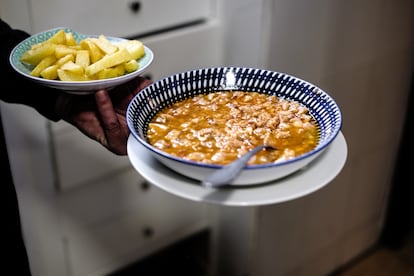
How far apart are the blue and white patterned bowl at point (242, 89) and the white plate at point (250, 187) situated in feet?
0.05

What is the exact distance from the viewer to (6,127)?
59.6 inches

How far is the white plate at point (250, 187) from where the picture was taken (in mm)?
770

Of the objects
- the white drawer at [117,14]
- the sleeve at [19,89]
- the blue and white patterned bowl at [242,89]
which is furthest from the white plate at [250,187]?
A: the white drawer at [117,14]

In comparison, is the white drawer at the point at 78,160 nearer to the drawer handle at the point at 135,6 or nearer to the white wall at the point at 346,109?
the drawer handle at the point at 135,6

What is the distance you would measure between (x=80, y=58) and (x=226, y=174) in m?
0.40

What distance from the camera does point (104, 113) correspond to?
3.06 ft

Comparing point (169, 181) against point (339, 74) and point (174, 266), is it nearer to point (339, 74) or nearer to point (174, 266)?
point (339, 74)

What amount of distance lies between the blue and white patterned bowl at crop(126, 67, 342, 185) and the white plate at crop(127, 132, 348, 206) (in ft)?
0.05

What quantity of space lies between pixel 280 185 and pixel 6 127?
0.95 metres

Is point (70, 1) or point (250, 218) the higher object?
point (70, 1)

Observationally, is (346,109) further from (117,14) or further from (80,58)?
(80,58)

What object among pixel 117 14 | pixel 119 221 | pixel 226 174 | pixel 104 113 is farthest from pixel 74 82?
pixel 119 221

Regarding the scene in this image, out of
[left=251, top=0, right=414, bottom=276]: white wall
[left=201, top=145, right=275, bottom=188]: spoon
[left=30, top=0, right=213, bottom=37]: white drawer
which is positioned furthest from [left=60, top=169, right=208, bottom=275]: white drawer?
[left=201, top=145, right=275, bottom=188]: spoon

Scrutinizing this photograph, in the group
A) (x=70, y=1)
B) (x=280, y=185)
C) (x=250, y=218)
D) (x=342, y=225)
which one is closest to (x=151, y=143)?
(x=280, y=185)
